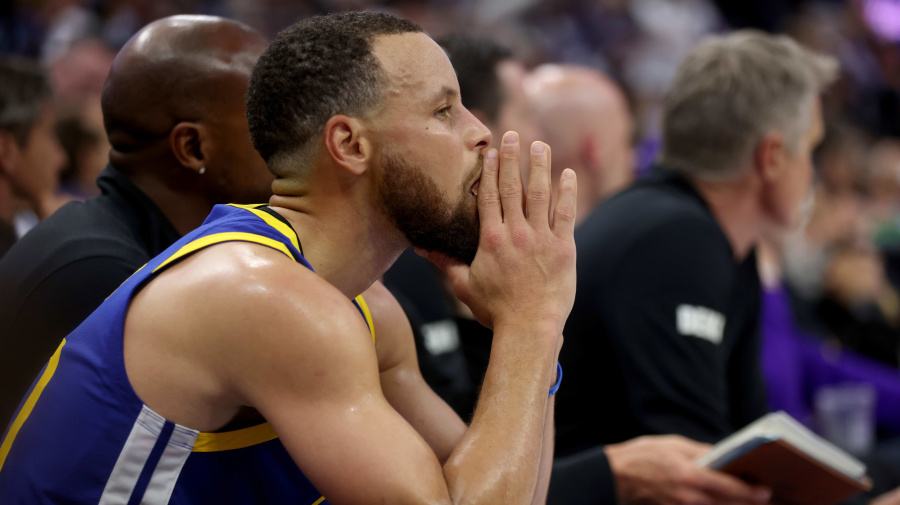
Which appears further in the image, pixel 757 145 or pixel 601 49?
pixel 601 49

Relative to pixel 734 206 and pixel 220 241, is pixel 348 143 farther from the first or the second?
pixel 734 206

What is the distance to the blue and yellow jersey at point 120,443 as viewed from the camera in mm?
1543

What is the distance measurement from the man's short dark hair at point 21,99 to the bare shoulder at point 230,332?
6.03ft

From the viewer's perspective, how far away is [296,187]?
70.0 inches

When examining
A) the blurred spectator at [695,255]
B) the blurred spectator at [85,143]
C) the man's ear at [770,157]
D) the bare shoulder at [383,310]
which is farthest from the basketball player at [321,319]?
the blurred spectator at [85,143]

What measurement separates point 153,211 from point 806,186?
92.8 inches

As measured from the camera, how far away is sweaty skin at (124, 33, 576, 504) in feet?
4.73

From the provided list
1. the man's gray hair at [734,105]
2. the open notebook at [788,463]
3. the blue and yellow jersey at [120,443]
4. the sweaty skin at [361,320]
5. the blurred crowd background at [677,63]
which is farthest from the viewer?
the blurred crowd background at [677,63]

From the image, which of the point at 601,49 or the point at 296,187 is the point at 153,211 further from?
the point at 601,49

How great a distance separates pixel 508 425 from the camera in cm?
156

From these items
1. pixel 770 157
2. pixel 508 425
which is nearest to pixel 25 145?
pixel 508 425

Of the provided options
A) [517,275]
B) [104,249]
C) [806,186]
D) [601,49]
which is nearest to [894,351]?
[806,186]

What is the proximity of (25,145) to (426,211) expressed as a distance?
195 cm

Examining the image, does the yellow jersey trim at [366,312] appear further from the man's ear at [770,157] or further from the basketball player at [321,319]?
the man's ear at [770,157]
